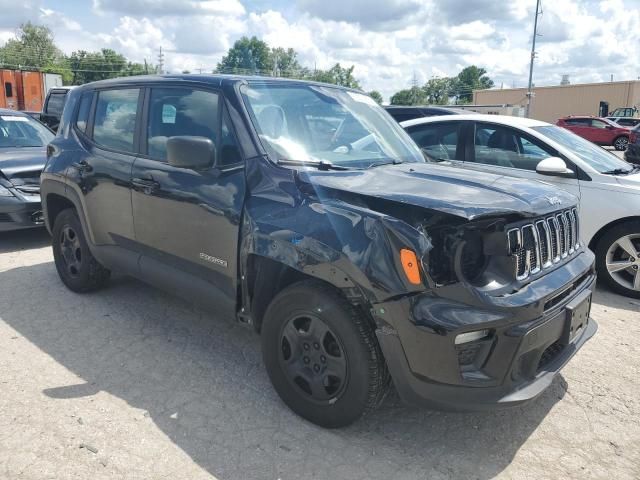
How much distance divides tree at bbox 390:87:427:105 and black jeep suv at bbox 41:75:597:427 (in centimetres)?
8803

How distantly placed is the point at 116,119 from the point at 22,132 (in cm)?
469

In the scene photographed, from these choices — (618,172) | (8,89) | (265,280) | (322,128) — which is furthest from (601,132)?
(265,280)

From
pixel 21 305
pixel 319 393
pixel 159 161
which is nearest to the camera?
pixel 319 393

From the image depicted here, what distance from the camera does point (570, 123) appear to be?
28531 mm

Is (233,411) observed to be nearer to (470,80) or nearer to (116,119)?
(116,119)

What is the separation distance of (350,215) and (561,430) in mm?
1739

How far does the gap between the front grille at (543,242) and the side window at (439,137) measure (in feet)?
10.4

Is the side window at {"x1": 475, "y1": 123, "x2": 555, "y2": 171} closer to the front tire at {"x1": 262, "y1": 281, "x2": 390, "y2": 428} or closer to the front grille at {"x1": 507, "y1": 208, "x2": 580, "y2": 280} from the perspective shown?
the front grille at {"x1": 507, "y1": 208, "x2": 580, "y2": 280}

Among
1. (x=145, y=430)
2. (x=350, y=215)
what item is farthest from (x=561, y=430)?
(x=145, y=430)

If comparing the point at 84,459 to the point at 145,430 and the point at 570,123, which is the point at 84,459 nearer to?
the point at 145,430

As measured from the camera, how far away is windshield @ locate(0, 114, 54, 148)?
7875 millimetres

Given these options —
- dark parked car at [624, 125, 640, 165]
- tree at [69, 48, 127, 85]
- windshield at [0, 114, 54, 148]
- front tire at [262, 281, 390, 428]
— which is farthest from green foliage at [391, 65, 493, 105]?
front tire at [262, 281, 390, 428]

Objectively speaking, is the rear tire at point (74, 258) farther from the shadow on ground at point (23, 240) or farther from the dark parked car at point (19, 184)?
the shadow on ground at point (23, 240)

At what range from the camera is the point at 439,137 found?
260 inches
